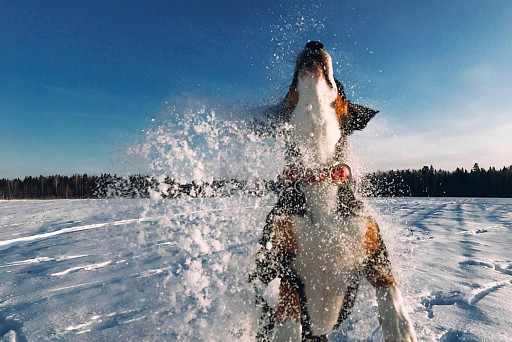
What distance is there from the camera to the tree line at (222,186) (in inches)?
106

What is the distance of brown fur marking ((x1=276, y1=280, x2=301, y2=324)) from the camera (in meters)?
1.62

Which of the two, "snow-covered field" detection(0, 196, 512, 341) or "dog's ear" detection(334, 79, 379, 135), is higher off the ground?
"dog's ear" detection(334, 79, 379, 135)

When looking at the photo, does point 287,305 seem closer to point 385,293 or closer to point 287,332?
point 287,332

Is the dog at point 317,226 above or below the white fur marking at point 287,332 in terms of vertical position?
above

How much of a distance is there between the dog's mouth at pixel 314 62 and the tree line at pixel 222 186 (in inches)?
29.0

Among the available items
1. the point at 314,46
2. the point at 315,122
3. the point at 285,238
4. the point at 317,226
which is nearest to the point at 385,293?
the point at 317,226

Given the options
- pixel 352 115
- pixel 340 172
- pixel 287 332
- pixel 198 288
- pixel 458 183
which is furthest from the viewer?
pixel 458 183

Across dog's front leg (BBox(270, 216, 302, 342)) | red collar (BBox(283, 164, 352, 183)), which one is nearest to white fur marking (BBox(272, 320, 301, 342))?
dog's front leg (BBox(270, 216, 302, 342))

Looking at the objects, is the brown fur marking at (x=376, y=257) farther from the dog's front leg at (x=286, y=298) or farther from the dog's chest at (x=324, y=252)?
the dog's front leg at (x=286, y=298)

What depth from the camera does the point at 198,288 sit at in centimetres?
329

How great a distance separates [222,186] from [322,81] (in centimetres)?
137

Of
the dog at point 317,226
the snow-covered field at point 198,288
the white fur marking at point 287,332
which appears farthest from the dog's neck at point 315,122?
the white fur marking at point 287,332

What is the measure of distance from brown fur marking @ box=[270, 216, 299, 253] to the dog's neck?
40 centimetres

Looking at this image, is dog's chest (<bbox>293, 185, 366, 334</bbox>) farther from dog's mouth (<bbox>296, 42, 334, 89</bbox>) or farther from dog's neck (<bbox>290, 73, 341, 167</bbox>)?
dog's mouth (<bbox>296, 42, 334, 89</bbox>)
